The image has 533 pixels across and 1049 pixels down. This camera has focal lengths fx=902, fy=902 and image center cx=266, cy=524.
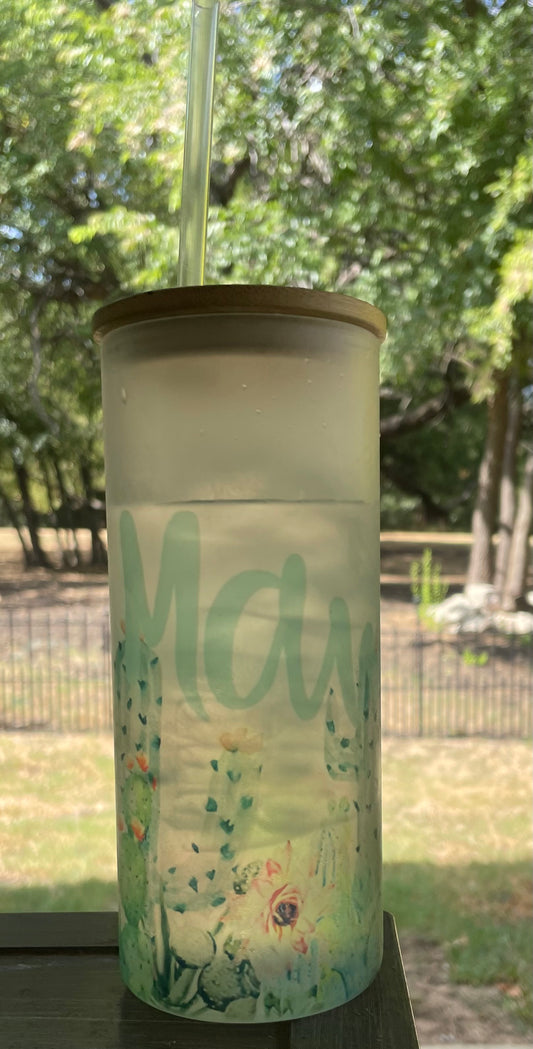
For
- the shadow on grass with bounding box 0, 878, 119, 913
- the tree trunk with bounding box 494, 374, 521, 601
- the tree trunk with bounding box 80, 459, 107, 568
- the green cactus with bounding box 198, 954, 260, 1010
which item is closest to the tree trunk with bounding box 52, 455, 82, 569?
the tree trunk with bounding box 80, 459, 107, 568

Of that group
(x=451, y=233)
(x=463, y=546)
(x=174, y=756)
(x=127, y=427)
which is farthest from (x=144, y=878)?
(x=463, y=546)

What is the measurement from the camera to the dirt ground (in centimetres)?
228

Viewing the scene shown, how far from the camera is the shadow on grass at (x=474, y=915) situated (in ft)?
8.16

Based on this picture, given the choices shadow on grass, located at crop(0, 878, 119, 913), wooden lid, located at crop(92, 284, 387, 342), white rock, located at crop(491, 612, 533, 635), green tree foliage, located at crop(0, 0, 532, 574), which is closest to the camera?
wooden lid, located at crop(92, 284, 387, 342)

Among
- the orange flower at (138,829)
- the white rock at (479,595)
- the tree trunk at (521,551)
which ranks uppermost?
the orange flower at (138,829)

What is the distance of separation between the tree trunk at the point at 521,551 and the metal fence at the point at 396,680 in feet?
1.06

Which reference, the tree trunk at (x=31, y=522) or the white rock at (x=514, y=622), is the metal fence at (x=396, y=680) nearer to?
the white rock at (x=514, y=622)

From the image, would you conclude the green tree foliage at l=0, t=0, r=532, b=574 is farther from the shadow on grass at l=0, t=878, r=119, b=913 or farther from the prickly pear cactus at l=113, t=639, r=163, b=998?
the prickly pear cactus at l=113, t=639, r=163, b=998

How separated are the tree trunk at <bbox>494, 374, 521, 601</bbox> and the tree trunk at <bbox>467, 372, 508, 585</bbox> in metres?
0.04

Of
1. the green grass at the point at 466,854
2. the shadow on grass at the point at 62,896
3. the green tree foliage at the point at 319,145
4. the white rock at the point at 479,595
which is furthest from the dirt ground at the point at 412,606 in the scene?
the green tree foliage at the point at 319,145

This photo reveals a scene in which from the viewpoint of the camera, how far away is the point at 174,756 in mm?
402

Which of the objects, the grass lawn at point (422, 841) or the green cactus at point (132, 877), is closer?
the green cactus at point (132, 877)

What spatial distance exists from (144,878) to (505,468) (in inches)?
199

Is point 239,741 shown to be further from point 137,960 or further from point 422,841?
point 422,841
